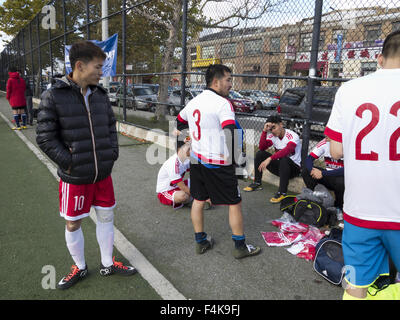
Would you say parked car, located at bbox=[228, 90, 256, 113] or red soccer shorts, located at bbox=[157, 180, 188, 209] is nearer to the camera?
red soccer shorts, located at bbox=[157, 180, 188, 209]

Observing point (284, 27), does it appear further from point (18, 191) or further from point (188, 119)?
point (18, 191)

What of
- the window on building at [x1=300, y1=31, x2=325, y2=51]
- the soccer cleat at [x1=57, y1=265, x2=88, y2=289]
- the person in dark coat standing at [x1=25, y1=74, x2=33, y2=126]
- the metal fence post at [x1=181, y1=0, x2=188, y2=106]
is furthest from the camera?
the person in dark coat standing at [x1=25, y1=74, x2=33, y2=126]

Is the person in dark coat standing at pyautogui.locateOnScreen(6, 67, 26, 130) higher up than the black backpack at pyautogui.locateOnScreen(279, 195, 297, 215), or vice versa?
the person in dark coat standing at pyautogui.locateOnScreen(6, 67, 26, 130)

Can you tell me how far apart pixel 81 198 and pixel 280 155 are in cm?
320

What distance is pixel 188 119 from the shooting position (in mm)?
3018

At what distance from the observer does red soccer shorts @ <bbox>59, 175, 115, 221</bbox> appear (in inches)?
96.0

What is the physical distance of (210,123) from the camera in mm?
2812

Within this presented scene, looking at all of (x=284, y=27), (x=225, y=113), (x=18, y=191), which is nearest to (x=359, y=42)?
(x=284, y=27)

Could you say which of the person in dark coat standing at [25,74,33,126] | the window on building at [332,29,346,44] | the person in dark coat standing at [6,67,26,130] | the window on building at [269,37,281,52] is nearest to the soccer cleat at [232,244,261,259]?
the window on building at [332,29,346,44]

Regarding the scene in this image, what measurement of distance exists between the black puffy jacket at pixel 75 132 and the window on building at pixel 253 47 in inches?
143

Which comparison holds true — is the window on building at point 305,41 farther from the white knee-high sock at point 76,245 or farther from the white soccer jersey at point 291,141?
the white knee-high sock at point 76,245

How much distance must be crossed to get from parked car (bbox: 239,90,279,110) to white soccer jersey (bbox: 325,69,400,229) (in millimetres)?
4405

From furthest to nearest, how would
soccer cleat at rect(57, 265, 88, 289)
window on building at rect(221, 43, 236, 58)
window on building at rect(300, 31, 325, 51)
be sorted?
window on building at rect(221, 43, 236, 58) → window on building at rect(300, 31, 325, 51) → soccer cleat at rect(57, 265, 88, 289)

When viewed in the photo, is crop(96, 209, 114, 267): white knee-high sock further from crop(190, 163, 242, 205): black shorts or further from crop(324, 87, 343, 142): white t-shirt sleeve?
crop(324, 87, 343, 142): white t-shirt sleeve
